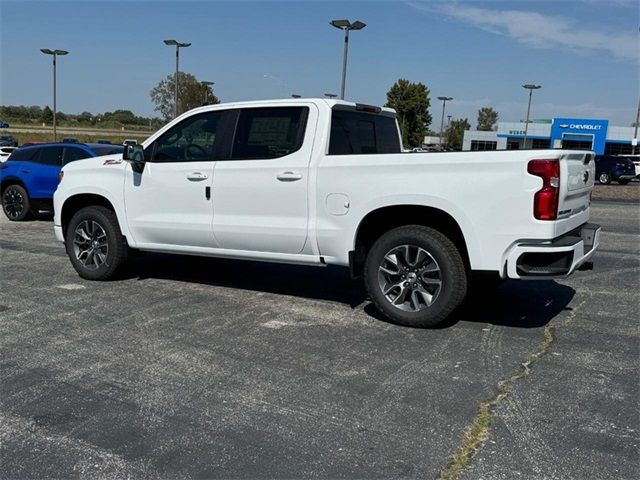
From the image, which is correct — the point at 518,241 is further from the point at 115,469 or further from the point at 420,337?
the point at 115,469

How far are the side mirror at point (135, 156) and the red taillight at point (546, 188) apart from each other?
390cm

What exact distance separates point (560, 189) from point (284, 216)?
7.82 feet

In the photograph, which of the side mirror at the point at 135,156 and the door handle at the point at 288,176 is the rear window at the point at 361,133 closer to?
the door handle at the point at 288,176

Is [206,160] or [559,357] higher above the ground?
[206,160]

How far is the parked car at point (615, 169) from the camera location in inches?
1193

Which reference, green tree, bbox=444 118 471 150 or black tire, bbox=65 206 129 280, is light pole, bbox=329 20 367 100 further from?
green tree, bbox=444 118 471 150

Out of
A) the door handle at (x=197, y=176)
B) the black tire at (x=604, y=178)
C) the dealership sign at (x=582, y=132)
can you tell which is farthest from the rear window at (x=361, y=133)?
the dealership sign at (x=582, y=132)

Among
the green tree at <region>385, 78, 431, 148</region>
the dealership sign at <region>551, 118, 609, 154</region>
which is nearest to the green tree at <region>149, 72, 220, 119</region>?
the green tree at <region>385, 78, 431, 148</region>

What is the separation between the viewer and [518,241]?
15.5 ft

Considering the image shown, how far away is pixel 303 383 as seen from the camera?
4.07 m

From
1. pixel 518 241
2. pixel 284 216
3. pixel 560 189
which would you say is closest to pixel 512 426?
pixel 518 241

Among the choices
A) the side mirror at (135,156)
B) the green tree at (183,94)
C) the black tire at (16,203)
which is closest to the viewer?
the side mirror at (135,156)

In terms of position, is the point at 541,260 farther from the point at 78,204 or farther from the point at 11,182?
the point at 11,182

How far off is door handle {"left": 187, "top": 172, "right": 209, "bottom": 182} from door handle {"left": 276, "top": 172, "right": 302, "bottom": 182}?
85cm
